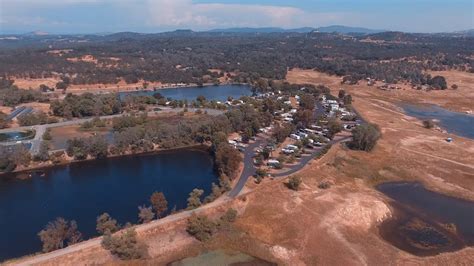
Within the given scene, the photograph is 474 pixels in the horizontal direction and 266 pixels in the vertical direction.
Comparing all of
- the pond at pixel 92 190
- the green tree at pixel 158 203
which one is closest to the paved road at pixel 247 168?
the pond at pixel 92 190

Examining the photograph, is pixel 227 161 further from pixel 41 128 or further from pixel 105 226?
pixel 41 128

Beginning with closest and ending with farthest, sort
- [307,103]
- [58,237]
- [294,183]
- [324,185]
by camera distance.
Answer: [58,237]
[294,183]
[324,185]
[307,103]

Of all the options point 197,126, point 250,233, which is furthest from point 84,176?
point 250,233

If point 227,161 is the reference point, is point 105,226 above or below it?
below

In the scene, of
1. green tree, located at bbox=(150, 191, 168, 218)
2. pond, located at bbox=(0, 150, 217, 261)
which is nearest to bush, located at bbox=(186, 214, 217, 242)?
green tree, located at bbox=(150, 191, 168, 218)

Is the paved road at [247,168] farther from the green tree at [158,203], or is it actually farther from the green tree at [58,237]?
the green tree at [58,237]

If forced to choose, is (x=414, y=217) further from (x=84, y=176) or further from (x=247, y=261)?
(x=84, y=176)

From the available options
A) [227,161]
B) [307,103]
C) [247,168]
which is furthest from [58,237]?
[307,103]
